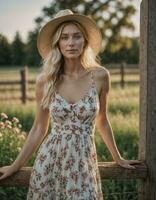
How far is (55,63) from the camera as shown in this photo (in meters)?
3.57

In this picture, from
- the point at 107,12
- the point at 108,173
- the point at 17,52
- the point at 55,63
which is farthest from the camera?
the point at 17,52

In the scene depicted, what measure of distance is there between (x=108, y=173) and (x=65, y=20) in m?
1.19

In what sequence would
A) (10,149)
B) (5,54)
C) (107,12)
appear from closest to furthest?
1. (10,149)
2. (107,12)
3. (5,54)

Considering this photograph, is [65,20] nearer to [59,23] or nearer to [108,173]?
[59,23]

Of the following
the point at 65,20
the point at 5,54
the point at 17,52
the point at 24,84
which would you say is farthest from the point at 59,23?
the point at 17,52

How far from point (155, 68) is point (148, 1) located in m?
0.51

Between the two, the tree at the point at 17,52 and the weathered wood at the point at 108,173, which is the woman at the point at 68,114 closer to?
the weathered wood at the point at 108,173

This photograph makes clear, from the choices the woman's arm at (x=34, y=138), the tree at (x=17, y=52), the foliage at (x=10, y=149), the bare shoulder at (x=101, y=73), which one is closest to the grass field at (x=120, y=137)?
the foliage at (x=10, y=149)

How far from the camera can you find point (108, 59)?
42.8 metres

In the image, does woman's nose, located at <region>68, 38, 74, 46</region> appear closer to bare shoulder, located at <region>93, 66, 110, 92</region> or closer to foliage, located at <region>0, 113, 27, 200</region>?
bare shoulder, located at <region>93, 66, 110, 92</region>

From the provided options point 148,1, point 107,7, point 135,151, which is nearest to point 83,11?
point 107,7

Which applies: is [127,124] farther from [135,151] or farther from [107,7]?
[107,7]

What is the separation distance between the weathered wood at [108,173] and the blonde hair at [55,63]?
0.57m

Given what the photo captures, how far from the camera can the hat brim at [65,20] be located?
353 cm
